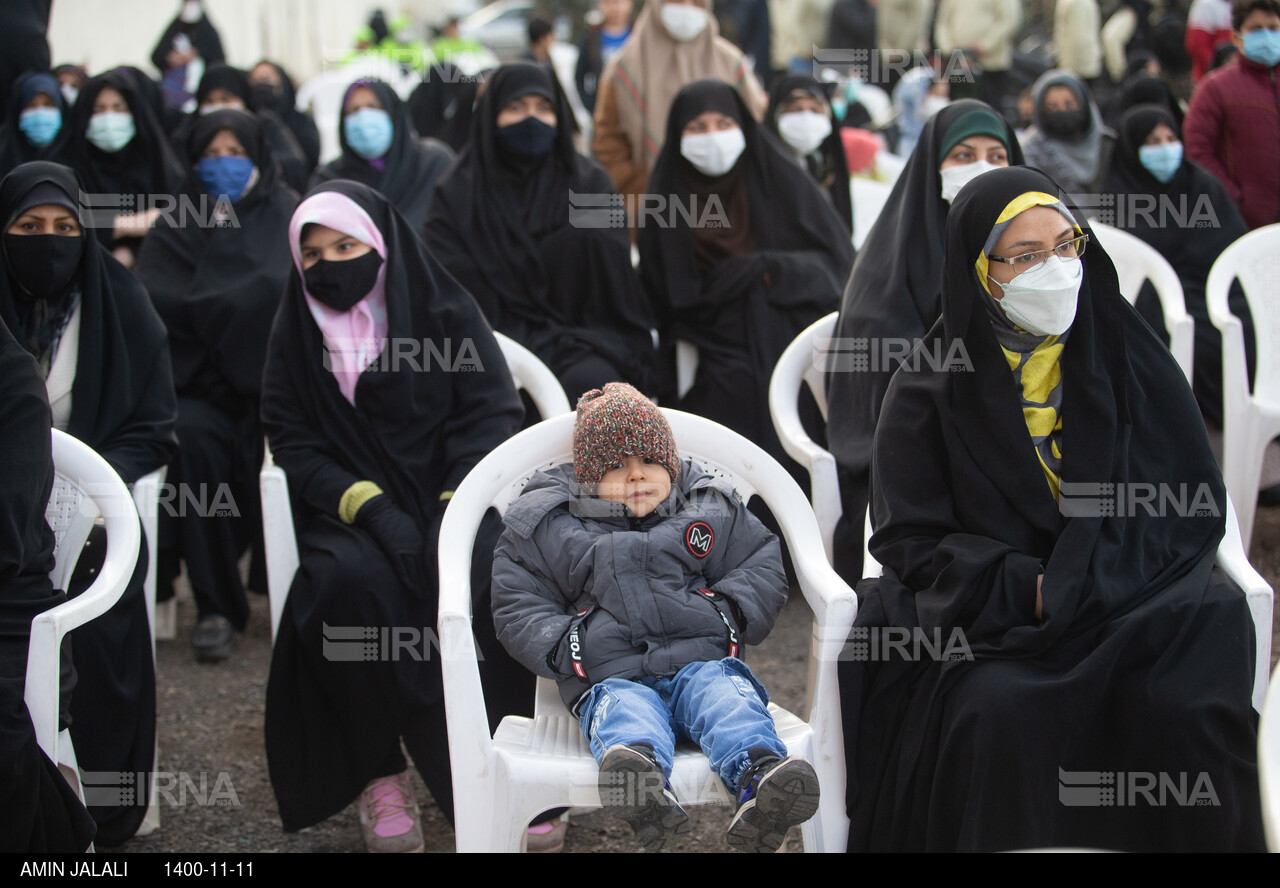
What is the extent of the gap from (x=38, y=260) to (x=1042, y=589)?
8.15 ft

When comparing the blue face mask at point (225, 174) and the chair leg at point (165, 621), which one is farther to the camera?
the blue face mask at point (225, 174)

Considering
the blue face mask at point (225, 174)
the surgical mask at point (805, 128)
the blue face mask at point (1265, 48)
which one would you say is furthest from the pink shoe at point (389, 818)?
the blue face mask at point (1265, 48)

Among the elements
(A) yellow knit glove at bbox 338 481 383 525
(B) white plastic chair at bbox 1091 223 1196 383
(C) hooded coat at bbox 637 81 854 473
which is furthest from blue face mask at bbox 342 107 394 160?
(B) white plastic chair at bbox 1091 223 1196 383

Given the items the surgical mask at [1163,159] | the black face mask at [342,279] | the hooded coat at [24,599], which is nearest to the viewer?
the hooded coat at [24,599]

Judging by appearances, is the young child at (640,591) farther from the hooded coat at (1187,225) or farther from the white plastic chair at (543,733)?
the hooded coat at (1187,225)

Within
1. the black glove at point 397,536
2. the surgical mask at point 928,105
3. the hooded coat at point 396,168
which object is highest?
the surgical mask at point 928,105

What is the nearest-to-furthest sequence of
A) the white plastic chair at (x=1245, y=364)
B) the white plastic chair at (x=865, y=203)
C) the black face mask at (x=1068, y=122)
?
the white plastic chair at (x=1245, y=364)
the white plastic chair at (x=865, y=203)
the black face mask at (x=1068, y=122)

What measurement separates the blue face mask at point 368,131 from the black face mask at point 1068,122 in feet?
9.78

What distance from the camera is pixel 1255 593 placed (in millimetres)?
2303

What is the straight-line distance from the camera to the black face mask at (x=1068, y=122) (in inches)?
224

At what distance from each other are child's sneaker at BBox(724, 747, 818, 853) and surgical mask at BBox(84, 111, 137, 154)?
4.24 metres

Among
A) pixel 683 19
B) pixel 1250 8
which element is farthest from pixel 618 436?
pixel 1250 8

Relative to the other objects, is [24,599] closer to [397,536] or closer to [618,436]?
[397,536]

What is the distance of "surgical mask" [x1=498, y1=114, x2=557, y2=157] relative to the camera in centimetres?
434
